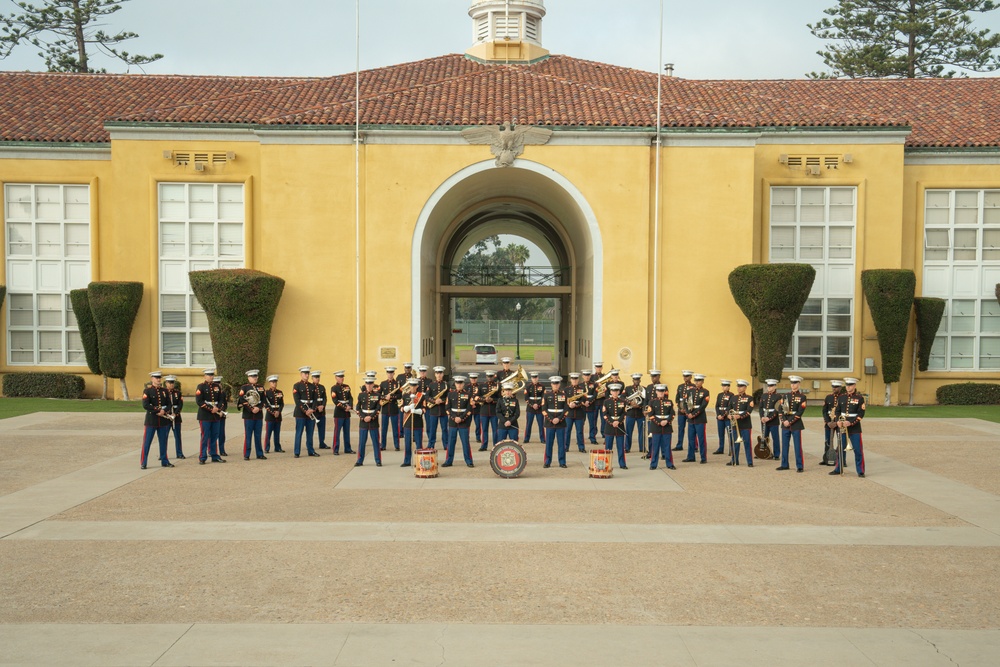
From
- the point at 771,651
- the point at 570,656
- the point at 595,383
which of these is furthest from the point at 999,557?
the point at 595,383

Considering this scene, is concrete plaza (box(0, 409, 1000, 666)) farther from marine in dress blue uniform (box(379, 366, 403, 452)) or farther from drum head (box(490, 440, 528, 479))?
marine in dress blue uniform (box(379, 366, 403, 452))

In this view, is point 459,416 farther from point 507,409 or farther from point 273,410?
point 273,410

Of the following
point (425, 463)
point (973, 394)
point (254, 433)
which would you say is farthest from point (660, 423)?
point (973, 394)

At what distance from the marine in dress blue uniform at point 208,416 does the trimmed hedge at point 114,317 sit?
991cm

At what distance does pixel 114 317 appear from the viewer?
23.8 meters

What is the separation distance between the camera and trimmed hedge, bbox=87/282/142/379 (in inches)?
938

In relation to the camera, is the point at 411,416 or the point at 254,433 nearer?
the point at 411,416

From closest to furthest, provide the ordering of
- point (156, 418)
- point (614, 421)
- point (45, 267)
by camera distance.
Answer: point (156, 418)
point (614, 421)
point (45, 267)

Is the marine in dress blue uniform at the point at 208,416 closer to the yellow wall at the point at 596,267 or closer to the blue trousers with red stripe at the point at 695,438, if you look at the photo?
the yellow wall at the point at 596,267

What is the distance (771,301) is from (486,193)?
10.5 m

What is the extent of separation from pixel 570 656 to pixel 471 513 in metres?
4.92

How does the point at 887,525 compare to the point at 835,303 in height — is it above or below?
below

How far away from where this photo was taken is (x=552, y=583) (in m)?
8.37

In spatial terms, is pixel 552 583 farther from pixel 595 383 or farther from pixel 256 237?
pixel 256 237
